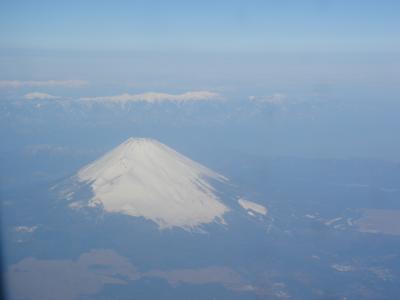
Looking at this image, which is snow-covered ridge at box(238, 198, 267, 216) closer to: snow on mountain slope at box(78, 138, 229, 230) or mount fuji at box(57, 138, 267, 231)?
mount fuji at box(57, 138, 267, 231)

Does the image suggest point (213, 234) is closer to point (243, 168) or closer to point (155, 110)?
point (243, 168)

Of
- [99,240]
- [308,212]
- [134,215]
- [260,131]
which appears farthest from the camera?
[260,131]

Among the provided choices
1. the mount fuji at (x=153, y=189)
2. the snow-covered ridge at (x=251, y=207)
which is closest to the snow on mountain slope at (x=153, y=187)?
the mount fuji at (x=153, y=189)

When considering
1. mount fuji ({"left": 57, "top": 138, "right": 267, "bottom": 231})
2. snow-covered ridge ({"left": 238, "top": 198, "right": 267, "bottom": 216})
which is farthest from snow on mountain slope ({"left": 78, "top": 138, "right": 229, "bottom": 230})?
snow-covered ridge ({"left": 238, "top": 198, "right": 267, "bottom": 216})

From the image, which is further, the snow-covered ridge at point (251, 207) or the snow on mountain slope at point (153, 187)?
the snow-covered ridge at point (251, 207)

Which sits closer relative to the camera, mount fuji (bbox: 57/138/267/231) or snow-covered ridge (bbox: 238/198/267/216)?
mount fuji (bbox: 57/138/267/231)

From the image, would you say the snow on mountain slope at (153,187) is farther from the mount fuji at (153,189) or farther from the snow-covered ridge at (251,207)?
the snow-covered ridge at (251,207)

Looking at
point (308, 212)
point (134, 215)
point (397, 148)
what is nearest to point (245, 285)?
point (134, 215)

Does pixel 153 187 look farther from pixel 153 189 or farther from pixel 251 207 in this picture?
pixel 251 207
